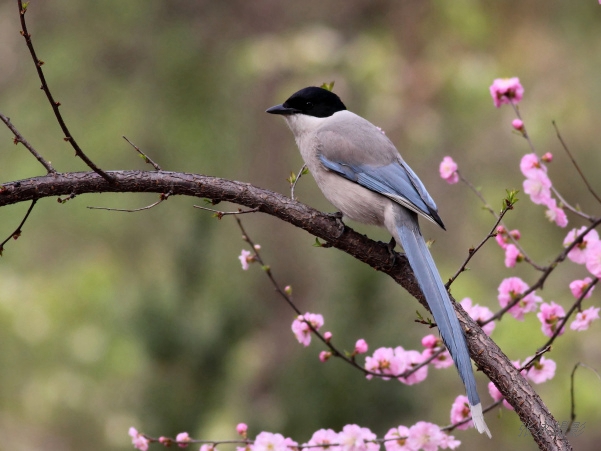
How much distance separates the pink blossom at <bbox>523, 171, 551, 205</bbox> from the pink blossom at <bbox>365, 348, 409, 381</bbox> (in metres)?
0.80

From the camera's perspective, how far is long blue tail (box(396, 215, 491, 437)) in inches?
93.7

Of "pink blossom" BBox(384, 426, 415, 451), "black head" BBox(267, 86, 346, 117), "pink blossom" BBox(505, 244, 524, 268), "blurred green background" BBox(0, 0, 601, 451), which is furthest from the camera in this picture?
"blurred green background" BBox(0, 0, 601, 451)

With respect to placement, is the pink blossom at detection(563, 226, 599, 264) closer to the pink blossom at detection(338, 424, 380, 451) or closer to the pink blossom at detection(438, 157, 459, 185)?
the pink blossom at detection(438, 157, 459, 185)

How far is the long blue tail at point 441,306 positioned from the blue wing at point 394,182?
9 cm

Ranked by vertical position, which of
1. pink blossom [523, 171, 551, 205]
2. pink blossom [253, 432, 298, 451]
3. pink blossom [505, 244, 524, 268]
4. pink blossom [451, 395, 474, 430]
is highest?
pink blossom [523, 171, 551, 205]

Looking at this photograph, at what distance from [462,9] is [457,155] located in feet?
5.88

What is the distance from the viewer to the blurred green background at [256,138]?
705cm

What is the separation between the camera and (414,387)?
4379 millimetres

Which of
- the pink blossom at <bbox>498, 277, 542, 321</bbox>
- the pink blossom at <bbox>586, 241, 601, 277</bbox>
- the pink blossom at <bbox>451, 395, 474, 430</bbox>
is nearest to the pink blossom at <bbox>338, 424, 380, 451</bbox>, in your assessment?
the pink blossom at <bbox>451, 395, 474, 430</bbox>

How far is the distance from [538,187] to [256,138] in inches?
220

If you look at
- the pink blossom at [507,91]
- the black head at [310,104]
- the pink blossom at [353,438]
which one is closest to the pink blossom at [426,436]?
the pink blossom at [353,438]

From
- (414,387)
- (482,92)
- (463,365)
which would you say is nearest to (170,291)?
(414,387)

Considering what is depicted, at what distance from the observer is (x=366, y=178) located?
326 cm

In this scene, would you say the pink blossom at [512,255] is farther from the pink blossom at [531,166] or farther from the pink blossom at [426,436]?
the pink blossom at [426,436]
